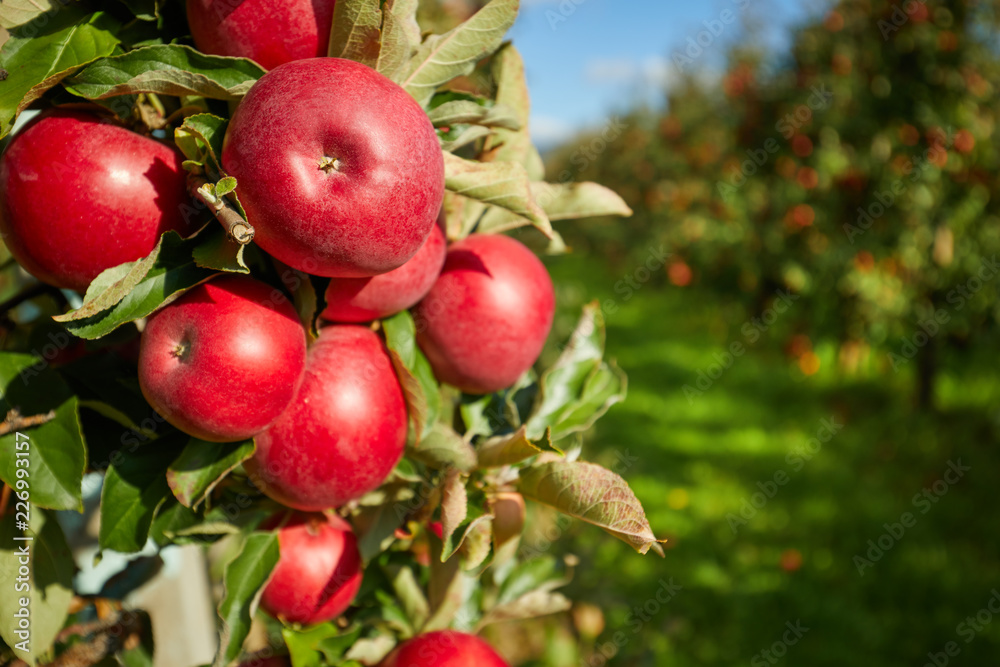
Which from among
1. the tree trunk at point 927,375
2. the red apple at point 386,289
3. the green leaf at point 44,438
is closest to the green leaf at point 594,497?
the red apple at point 386,289

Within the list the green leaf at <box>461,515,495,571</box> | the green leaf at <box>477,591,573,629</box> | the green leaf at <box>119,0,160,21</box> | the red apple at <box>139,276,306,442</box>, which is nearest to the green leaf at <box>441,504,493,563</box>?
the green leaf at <box>461,515,495,571</box>

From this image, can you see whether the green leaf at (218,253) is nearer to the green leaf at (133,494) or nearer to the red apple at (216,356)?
the red apple at (216,356)

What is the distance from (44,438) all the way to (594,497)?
0.52 meters

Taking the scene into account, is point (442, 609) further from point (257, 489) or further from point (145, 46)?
point (145, 46)

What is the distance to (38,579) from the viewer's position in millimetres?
811

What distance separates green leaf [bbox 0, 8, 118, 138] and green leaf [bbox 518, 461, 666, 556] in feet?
1.79

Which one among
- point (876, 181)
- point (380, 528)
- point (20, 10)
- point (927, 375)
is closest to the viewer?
point (20, 10)

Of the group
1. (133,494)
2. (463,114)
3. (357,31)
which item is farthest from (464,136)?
(133,494)

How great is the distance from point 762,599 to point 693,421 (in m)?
1.89

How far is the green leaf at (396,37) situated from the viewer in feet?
2.06

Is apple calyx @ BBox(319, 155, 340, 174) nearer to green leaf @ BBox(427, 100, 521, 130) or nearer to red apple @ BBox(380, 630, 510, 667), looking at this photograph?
green leaf @ BBox(427, 100, 521, 130)

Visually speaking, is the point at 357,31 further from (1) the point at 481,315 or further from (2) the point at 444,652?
(2) the point at 444,652

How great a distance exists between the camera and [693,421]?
4.86 m

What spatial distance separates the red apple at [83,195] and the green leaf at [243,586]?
0.32 meters
